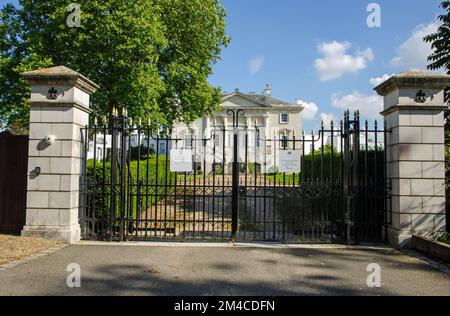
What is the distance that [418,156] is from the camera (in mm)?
8633

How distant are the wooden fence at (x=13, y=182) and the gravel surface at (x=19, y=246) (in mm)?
809

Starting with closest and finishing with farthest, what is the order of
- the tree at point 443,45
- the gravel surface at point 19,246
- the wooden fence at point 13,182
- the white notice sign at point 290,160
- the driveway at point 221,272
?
the driveway at point 221,272
the gravel surface at point 19,246
the white notice sign at point 290,160
the wooden fence at point 13,182
the tree at point 443,45

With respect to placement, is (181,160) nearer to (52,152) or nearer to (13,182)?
(52,152)

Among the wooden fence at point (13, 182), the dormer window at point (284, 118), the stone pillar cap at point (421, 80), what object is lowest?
the wooden fence at point (13, 182)

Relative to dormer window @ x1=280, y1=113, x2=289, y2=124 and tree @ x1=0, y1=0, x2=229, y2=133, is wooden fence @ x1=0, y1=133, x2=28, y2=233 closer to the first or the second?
tree @ x1=0, y1=0, x2=229, y2=133

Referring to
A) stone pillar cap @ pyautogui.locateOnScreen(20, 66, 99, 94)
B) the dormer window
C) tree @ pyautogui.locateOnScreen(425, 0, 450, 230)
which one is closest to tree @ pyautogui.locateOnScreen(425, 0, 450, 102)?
tree @ pyautogui.locateOnScreen(425, 0, 450, 230)

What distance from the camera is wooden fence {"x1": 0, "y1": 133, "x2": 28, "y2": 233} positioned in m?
9.53

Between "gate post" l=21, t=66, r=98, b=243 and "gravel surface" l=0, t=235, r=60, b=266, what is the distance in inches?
10.4

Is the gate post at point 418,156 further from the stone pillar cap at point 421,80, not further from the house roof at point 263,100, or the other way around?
the house roof at point 263,100

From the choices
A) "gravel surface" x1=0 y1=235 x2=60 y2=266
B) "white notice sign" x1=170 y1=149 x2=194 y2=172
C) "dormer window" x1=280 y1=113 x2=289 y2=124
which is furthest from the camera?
"dormer window" x1=280 y1=113 x2=289 y2=124

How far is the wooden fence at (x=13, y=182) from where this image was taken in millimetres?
9531

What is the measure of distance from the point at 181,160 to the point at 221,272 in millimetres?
3486

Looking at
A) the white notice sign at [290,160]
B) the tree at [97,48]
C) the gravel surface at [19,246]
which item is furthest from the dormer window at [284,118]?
the gravel surface at [19,246]

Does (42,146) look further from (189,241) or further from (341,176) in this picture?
(341,176)
